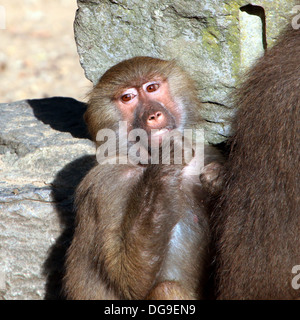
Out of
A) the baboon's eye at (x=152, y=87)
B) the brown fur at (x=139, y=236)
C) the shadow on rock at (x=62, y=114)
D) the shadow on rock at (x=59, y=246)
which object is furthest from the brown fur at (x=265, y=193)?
the shadow on rock at (x=62, y=114)

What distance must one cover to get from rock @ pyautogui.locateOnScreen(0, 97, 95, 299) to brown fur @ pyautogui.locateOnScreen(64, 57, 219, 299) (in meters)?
0.38

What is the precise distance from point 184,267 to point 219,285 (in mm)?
353

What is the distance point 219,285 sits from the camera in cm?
325

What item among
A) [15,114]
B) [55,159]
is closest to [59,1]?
[15,114]

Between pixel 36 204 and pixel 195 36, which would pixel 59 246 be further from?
pixel 195 36

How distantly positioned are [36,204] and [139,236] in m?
0.98

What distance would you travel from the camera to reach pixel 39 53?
995 cm

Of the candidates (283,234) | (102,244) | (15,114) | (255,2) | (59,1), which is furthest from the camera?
(59,1)

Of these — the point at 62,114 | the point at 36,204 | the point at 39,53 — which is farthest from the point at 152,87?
the point at 39,53

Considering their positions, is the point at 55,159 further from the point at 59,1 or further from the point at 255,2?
the point at 59,1

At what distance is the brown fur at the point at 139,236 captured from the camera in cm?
339

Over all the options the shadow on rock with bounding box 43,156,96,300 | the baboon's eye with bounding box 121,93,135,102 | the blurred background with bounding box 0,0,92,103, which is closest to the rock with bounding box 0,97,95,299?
the shadow on rock with bounding box 43,156,96,300

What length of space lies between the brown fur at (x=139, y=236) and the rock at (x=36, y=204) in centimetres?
38

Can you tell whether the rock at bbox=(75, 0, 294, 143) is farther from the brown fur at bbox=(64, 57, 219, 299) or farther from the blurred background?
the blurred background
